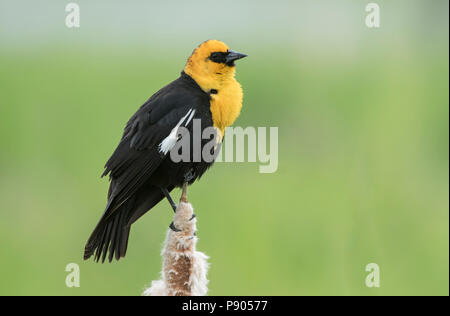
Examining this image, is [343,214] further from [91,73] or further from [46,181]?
[91,73]

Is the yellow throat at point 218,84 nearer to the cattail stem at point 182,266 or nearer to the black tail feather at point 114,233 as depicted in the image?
the black tail feather at point 114,233

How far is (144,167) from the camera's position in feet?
7.57

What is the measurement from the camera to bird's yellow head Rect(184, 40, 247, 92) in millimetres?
2545

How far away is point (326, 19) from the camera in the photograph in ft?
19.6

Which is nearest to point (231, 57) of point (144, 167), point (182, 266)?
point (144, 167)

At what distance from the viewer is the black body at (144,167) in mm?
2244

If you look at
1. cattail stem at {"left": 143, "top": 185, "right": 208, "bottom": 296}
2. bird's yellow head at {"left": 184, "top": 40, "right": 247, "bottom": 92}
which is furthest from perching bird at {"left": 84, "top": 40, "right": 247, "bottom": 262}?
cattail stem at {"left": 143, "top": 185, "right": 208, "bottom": 296}

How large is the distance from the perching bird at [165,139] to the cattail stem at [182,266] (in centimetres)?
33

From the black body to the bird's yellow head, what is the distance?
0.05 metres

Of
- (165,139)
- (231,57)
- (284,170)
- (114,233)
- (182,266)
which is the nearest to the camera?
(182,266)

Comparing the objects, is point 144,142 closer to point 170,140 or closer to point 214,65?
point 170,140

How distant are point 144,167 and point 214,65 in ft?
1.84

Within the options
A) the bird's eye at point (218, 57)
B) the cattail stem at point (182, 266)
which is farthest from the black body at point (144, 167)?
the cattail stem at point (182, 266)

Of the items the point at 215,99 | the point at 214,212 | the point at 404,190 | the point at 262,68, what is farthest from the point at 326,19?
the point at 215,99
